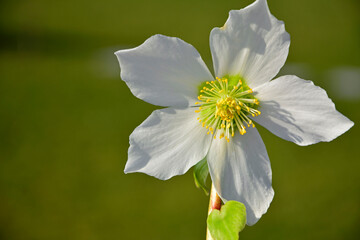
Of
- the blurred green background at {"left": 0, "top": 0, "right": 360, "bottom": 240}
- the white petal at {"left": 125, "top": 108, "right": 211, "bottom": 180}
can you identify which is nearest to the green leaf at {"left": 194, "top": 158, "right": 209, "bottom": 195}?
the white petal at {"left": 125, "top": 108, "right": 211, "bottom": 180}

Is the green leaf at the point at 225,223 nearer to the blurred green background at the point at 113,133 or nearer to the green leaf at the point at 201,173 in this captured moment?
the green leaf at the point at 201,173

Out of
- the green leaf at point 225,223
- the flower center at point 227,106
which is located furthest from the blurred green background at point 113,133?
the green leaf at point 225,223

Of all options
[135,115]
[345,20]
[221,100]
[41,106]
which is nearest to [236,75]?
[221,100]

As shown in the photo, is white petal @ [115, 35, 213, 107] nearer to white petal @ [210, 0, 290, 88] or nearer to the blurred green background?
white petal @ [210, 0, 290, 88]

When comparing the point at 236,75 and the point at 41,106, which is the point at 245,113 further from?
the point at 41,106

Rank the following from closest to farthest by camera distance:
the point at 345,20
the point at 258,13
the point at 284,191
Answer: the point at 258,13 < the point at 284,191 < the point at 345,20

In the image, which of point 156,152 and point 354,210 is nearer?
point 156,152
